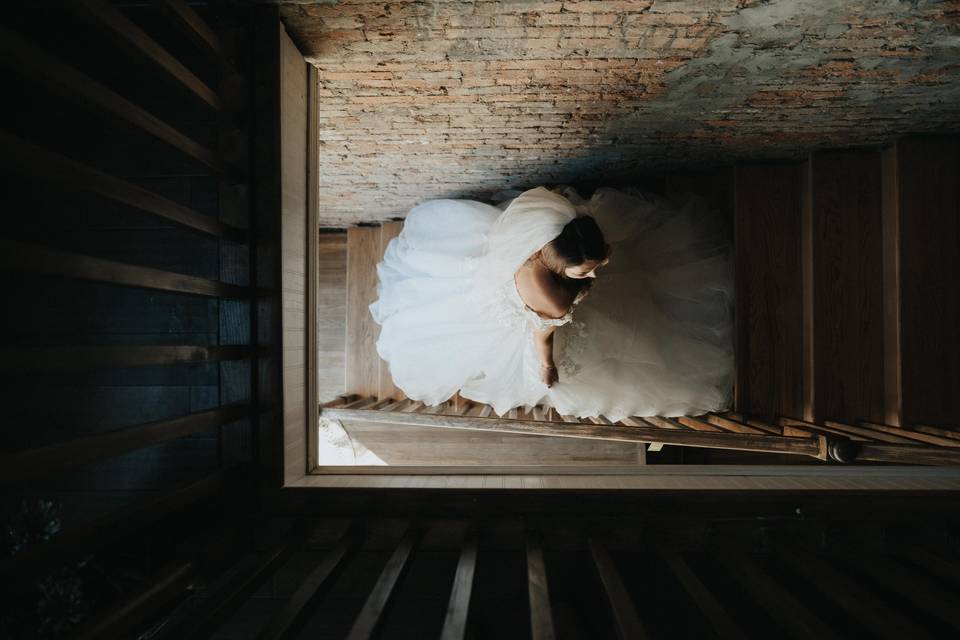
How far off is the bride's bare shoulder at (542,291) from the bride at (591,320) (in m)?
0.08

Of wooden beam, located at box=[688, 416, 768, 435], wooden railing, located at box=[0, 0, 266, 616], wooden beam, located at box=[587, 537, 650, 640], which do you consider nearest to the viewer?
wooden beam, located at box=[587, 537, 650, 640]

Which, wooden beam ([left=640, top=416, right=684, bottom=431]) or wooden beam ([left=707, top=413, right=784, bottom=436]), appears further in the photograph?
wooden beam ([left=640, top=416, right=684, bottom=431])

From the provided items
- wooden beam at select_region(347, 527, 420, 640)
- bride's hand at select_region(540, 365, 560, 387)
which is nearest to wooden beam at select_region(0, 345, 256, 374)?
wooden beam at select_region(347, 527, 420, 640)

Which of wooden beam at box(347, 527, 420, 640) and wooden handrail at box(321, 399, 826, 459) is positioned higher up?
wooden handrail at box(321, 399, 826, 459)

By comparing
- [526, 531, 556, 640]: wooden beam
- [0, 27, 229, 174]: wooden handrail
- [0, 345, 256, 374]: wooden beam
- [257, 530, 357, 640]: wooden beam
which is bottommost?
[526, 531, 556, 640]: wooden beam

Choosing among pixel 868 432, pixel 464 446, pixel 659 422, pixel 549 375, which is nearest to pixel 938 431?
pixel 868 432

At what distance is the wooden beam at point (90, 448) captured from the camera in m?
0.84

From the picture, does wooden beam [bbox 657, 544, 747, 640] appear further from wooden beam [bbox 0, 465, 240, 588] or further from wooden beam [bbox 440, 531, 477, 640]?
wooden beam [bbox 0, 465, 240, 588]

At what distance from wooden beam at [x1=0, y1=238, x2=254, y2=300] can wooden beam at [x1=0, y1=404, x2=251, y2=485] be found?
319 mm

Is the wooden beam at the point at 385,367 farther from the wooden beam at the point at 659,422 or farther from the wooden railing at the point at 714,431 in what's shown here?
the wooden beam at the point at 659,422

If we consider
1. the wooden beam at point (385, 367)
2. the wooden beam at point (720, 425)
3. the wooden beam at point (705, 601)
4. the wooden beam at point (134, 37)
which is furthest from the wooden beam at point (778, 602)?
the wooden beam at point (385, 367)

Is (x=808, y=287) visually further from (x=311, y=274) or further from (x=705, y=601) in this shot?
(x=311, y=274)

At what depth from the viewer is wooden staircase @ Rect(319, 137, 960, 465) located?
2.62 m

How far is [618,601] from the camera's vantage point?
1225 mm
